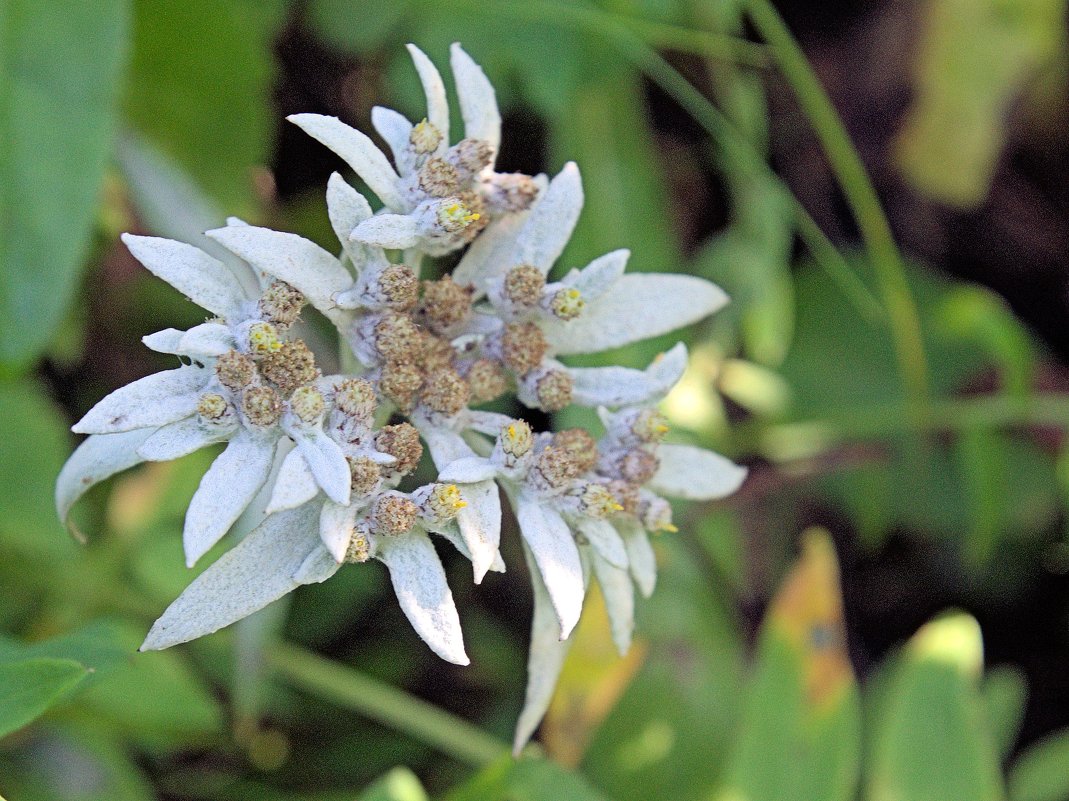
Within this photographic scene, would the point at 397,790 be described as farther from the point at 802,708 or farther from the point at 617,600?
the point at 802,708

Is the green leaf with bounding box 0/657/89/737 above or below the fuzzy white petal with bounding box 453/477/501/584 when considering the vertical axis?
below

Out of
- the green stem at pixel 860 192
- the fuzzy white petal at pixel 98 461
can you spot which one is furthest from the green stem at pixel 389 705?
the green stem at pixel 860 192

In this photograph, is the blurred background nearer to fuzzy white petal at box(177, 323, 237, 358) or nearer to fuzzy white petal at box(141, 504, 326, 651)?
fuzzy white petal at box(141, 504, 326, 651)

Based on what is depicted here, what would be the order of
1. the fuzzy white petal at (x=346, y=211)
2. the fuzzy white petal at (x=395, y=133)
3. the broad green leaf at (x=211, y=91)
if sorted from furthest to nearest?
the broad green leaf at (x=211, y=91) < the fuzzy white petal at (x=395, y=133) < the fuzzy white petal at (x=346, y=211)

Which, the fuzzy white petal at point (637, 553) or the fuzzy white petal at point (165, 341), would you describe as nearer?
the fuzzy white petal at point (165, 341)

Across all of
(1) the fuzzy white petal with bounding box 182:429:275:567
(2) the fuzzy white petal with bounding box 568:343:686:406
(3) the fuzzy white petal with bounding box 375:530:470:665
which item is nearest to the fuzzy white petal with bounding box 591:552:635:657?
(2) the fuzzy white petal with bounding box 568:343:686:406

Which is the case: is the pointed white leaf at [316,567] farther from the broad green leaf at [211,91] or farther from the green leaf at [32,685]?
the broad green leaf at [211,91]

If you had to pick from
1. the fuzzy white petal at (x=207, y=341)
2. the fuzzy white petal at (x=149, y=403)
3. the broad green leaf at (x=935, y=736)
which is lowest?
the broad green leaf at (x=935, y=736)
